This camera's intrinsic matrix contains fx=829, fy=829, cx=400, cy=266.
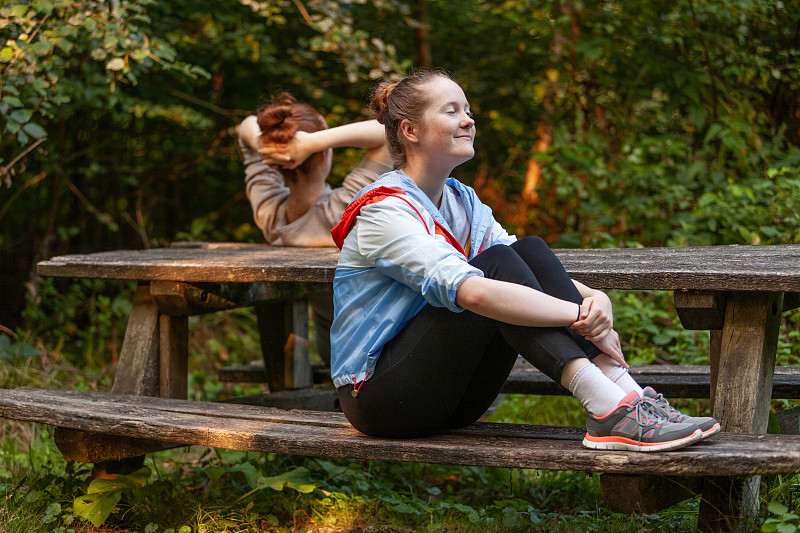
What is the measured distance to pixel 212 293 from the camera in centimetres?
306

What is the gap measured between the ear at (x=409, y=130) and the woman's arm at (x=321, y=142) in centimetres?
123

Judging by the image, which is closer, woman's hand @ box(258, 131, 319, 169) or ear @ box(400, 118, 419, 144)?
ear @ box(400, 118, 419, 144)

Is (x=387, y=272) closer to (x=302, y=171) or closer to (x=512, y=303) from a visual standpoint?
(x=512, y=303)

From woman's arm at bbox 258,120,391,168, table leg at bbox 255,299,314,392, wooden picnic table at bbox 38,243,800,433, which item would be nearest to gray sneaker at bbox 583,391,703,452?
wooden picnic table at bbox 38,243,800,433

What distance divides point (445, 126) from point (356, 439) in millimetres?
860

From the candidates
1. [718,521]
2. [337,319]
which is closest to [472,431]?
[337,319]

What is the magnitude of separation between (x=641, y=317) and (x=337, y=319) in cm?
265

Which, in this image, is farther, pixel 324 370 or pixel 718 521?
pixel 324 370

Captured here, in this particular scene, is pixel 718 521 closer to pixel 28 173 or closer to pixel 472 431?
pixel 472 431

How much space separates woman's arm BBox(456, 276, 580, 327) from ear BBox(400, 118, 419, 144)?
0.51 metres

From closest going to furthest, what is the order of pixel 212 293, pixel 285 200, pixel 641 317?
pixel 212 293, pixel 285 200, pixel 641 317

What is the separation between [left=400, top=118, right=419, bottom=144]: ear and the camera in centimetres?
226

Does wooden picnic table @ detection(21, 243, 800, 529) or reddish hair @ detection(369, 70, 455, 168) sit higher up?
reddish hair @ detection(369, 70, 455, 168)

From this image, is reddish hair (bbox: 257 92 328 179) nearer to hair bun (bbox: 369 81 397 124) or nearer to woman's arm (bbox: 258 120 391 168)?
woman's arm (bbox: 258 120 391 168)
